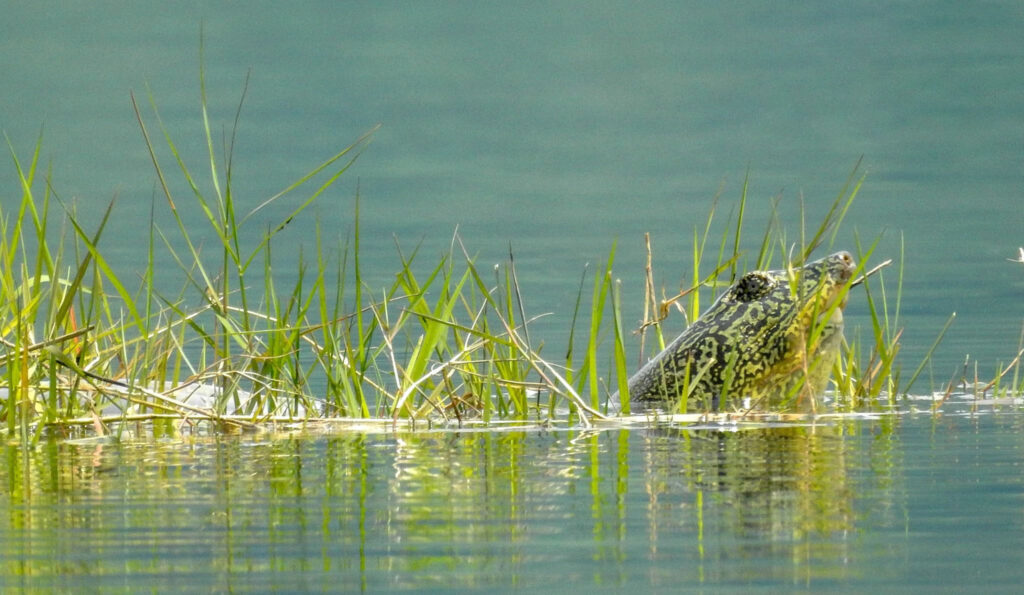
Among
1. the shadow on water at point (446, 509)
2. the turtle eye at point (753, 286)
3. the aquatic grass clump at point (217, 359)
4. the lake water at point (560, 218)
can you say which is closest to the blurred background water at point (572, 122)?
the lake water at point (560, 218)

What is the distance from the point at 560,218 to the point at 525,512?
3371 cm

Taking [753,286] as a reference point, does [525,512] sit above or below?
below

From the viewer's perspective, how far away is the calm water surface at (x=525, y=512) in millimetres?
2633

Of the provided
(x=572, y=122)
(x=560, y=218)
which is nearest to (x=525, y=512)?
(x=560, y=218)

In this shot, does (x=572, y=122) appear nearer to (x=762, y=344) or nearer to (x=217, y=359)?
(x=762, y=344)

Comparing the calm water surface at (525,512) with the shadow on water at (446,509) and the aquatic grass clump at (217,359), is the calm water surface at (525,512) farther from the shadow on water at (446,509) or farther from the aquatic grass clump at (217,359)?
the aquatic grass clump at (217,359)

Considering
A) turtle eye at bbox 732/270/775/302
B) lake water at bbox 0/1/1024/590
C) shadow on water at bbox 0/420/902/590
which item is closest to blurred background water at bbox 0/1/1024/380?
lake water at bbox 0/1/1024/590

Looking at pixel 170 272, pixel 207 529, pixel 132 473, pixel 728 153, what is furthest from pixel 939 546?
pixel 728 153

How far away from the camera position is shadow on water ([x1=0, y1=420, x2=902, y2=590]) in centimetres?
267

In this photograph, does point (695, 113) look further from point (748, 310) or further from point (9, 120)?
point (748, 310)

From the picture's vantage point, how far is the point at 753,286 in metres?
6.22

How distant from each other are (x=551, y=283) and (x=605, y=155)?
48679mm

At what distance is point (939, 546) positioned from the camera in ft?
9.26

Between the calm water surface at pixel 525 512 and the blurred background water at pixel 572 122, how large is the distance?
2.39 metres
